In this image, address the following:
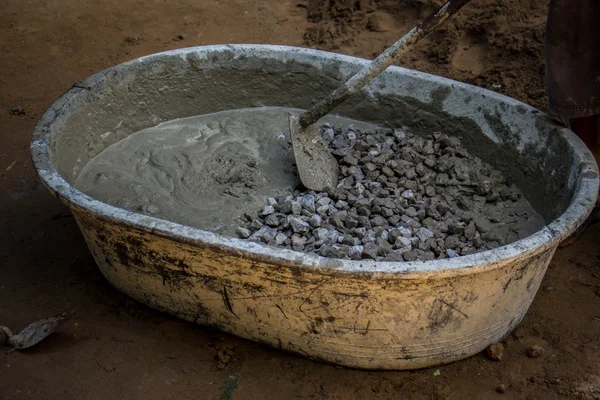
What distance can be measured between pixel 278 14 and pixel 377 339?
3.86 metres

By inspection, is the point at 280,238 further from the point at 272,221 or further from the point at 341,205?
the point at 341,205

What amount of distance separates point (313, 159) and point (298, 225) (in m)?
0.52

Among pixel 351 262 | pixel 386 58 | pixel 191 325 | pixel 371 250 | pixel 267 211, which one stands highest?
pixel 386 58

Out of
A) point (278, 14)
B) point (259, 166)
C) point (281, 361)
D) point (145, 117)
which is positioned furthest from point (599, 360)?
point (278, 14)

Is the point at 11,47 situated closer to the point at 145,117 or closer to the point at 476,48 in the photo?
the point at 145,117

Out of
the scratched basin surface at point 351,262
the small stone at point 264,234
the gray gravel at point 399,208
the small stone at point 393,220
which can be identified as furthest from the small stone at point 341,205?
the scratched basin surface at point 351,262

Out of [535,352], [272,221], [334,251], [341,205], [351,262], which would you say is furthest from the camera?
[341,205]

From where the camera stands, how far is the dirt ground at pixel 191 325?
266 centimetres

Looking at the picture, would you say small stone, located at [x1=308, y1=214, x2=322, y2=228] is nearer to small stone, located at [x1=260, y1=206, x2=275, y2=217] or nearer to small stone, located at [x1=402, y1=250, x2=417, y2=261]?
small stone, located at [x1=260, y1=206, x2=275, y2=217]

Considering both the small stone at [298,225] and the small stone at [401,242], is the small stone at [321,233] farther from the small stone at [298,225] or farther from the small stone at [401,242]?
the small stone at [401,242]

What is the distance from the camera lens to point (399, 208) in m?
3.08

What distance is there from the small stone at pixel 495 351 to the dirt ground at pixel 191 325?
0.08 feet

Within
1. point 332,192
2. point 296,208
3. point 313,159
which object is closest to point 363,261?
point 296,208

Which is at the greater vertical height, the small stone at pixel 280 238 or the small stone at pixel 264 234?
the small stone at pixel 280 238
